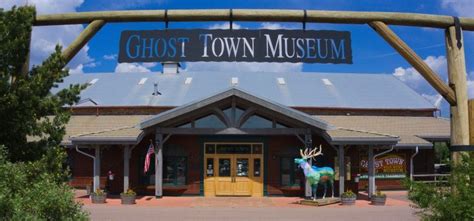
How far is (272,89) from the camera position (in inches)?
1318

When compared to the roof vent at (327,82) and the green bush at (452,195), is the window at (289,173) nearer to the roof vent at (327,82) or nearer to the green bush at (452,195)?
the roof vent at (327,82)

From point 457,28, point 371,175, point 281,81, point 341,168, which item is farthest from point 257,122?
point 457,28

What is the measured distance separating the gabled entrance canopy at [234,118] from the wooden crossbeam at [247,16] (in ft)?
50.5

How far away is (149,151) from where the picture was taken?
74.3 ft

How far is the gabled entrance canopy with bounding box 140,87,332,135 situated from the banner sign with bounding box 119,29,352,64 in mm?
15406

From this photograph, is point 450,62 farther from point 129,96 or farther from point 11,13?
point 129,96

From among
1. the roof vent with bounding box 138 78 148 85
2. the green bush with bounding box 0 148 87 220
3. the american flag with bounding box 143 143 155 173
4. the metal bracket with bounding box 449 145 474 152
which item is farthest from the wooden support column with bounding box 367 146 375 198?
the roof vent with bounding box 138 78 148 85

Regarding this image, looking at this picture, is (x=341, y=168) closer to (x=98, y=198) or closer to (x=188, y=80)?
(x=98, y=198)

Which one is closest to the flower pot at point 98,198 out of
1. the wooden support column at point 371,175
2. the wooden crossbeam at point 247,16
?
the wooden support column at point 371,175

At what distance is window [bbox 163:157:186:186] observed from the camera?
24062 millimetres

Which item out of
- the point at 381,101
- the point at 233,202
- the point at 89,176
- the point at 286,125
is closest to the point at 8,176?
the point at 233,202

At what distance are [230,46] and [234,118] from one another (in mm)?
16433

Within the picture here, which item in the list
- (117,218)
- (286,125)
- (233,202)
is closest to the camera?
(117,218)

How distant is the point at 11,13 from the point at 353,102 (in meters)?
27.9
